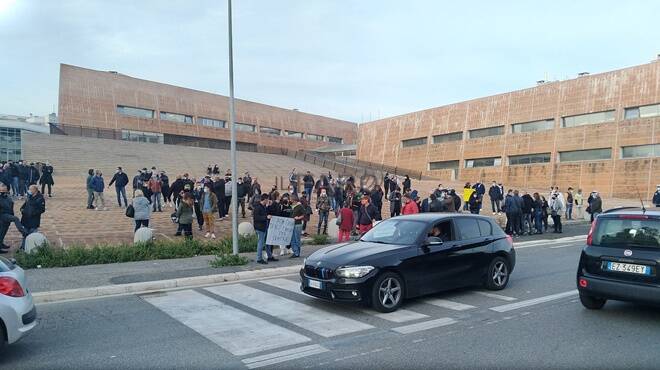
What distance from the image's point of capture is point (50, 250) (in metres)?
11.3

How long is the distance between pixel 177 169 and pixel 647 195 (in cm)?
3842

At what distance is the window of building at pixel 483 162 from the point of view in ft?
168

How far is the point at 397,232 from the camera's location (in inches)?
332

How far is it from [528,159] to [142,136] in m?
44.9

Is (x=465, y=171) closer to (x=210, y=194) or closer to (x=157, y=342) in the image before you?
(x=210, y=194)

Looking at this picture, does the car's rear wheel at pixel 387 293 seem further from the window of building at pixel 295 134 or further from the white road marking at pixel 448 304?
the window of building at pixel 295 134

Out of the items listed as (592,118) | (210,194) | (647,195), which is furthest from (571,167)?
(210,194)

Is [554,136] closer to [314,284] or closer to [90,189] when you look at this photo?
[90,189]

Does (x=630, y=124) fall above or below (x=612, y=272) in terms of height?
above

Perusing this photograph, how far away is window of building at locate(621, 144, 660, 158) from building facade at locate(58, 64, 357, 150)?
4643cm

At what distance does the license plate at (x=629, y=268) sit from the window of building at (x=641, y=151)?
123 ft

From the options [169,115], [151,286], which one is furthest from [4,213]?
[169,115]

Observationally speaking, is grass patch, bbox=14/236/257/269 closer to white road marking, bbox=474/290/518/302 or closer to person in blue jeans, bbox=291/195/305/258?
person in blue jeans, bbox=291/195/305/258

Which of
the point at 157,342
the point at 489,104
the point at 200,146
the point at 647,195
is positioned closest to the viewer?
the point at 157,342
